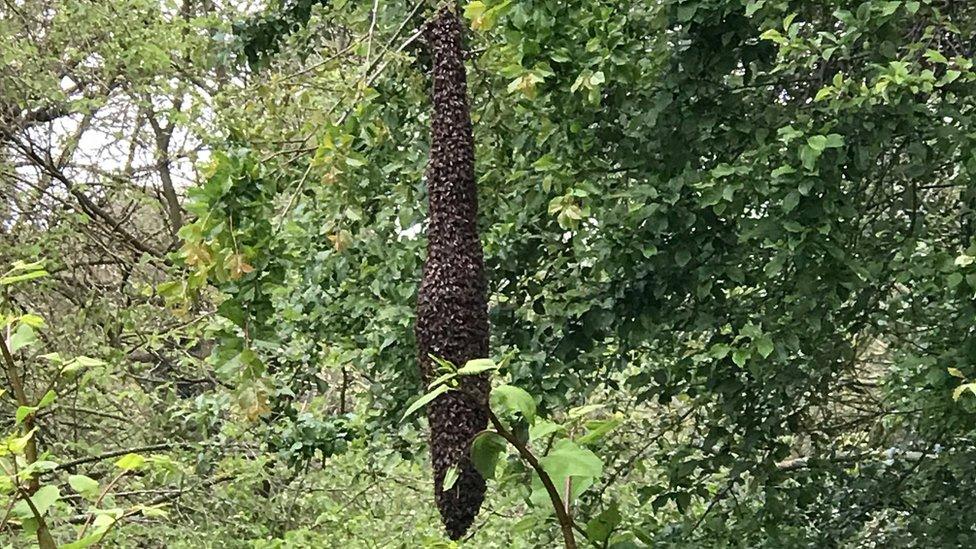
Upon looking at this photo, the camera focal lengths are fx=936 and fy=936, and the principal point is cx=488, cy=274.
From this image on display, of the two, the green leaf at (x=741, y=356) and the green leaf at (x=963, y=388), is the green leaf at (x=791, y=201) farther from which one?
the green leaf at (x=963, y=388)

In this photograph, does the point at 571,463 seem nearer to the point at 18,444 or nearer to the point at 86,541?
the point at 86,541

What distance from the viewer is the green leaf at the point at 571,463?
3.02ft

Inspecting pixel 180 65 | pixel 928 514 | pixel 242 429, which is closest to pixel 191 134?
pixel 180 65

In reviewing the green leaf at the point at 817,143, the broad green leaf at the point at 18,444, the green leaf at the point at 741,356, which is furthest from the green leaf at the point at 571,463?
the green leaf at the point at 741,356

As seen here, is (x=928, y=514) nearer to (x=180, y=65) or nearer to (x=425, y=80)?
(x=425, y=80)

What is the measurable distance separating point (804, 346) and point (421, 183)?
1.10 meters

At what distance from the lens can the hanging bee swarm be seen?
1.28m

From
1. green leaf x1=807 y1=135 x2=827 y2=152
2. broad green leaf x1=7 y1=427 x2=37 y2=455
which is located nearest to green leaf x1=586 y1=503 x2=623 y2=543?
broad green leaf x1=7 y1=427 x2=37 y2=455

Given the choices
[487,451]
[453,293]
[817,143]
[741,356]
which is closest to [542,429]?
[487,451]

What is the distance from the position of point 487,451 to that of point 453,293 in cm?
48

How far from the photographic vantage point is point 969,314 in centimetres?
210

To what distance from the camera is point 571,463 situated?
926 millimetres

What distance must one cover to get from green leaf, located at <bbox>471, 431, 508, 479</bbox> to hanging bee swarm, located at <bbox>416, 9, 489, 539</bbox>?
211 millimetres

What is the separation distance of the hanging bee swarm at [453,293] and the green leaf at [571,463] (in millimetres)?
243
